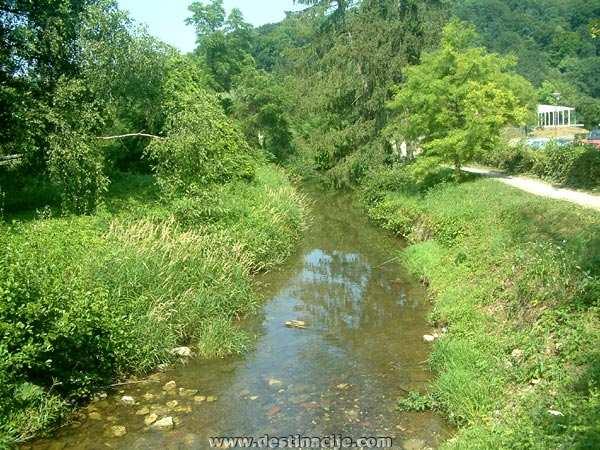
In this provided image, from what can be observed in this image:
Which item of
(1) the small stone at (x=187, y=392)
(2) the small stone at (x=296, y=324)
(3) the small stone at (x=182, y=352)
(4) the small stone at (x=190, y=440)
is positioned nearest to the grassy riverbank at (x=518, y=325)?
(2) the small stone at (x=296, y=324)

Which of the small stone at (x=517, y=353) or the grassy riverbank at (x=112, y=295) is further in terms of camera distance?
the small stone at (x=517, y=353)

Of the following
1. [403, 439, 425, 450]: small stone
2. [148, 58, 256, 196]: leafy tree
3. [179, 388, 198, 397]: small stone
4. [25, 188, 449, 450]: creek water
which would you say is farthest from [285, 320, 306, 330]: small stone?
[148, 58, 256, 196]: leafy tree

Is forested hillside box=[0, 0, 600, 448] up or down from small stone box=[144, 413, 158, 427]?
up

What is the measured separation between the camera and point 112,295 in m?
10.3

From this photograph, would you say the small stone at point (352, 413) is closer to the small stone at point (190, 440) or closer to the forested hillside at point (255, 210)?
the forested hillside at point (255, 210)

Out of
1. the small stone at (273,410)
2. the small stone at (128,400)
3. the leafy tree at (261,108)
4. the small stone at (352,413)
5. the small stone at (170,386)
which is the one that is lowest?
the small stone at (352,413)

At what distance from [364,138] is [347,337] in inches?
854

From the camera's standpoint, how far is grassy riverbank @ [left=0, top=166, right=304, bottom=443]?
8.04 metres

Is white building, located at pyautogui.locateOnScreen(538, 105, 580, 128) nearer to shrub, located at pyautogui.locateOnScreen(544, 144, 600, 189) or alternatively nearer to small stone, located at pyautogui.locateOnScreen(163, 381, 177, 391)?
shrub, located at pyautogui.locateOnScreen(544, 144, 600, 189)

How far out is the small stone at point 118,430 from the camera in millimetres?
8508

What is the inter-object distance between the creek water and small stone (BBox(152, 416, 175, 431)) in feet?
0.37

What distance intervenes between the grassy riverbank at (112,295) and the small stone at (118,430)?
34.7 inches

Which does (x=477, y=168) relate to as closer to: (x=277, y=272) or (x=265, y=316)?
(x=277, y=272)

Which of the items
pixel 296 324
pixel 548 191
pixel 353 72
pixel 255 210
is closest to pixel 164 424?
pixel 296 324
